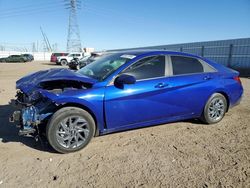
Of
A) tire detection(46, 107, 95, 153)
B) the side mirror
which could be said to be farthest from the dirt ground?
the side mirror

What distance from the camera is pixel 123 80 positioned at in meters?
3.74

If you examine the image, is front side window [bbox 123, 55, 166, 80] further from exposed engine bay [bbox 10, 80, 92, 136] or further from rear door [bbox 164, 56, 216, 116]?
exposed engine bay [bbox 10, 80, 92, 136]

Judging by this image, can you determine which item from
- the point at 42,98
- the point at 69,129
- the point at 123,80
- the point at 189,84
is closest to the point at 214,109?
the point at 189,84

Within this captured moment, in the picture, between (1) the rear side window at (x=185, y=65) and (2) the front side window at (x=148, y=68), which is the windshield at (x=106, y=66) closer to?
(2) the front side window at (x=148, y=68)

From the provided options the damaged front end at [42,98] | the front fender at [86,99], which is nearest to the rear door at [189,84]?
the front fender at [86,99]

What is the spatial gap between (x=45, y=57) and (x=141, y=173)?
52.2 meters

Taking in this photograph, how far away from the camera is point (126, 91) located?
151 inches

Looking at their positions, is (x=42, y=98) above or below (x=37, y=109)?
above

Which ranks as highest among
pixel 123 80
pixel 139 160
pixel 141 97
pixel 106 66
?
pixel 106 66

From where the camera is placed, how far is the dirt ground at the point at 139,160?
2883 millimetres

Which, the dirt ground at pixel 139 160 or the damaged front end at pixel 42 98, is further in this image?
the damaged front end at pixel 42 98

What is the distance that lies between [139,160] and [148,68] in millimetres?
1662

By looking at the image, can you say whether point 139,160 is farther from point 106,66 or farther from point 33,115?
point 106,66

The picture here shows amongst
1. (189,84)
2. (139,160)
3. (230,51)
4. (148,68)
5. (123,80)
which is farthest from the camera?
(230,51)
